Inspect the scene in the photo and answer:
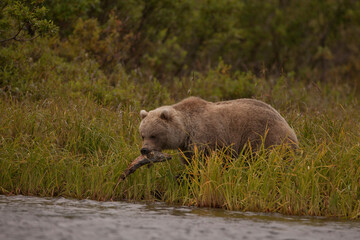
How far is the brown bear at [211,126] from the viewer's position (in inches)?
299

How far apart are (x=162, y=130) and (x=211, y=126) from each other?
803 mm

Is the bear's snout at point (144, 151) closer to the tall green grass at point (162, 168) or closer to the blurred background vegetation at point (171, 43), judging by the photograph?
the tall green grass at point (162, 168)

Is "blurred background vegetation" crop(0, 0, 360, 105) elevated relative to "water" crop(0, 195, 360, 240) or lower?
elevated

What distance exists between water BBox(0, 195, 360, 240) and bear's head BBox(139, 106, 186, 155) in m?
1.15

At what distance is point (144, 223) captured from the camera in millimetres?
5551

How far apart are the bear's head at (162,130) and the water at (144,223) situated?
3.79 ft

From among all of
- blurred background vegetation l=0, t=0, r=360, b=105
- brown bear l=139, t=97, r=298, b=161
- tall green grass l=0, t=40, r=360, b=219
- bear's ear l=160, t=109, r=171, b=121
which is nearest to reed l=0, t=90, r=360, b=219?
tall green grass l=0, t=40, r=360, b=219

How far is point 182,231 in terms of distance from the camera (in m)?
5.22

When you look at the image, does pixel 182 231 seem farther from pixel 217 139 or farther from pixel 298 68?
pixel 298 68

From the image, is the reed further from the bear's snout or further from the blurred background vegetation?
the blurred background vegetation

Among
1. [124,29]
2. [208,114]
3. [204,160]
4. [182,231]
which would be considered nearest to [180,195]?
[204,160]

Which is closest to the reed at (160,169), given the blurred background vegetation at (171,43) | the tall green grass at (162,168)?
the tall green grass at (162,168)

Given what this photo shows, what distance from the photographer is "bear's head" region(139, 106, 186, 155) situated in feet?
24.7

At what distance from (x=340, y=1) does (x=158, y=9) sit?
425 inches
